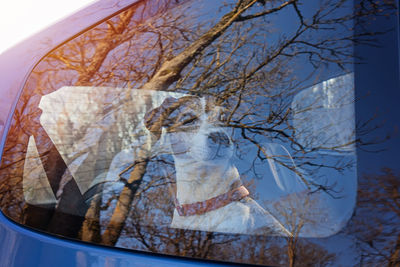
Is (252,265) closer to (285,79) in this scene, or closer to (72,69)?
(285,79)

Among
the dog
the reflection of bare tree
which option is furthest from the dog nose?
the reflection of bare tree

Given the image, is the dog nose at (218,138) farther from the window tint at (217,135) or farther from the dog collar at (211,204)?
the dog collar at (211,204)

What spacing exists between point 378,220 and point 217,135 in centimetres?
49

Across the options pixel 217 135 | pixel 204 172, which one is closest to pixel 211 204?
pixel 204 172

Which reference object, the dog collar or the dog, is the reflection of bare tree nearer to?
the dog

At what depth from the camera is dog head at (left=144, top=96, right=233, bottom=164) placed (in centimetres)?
115

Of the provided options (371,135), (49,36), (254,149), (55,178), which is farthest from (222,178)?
(49,36)

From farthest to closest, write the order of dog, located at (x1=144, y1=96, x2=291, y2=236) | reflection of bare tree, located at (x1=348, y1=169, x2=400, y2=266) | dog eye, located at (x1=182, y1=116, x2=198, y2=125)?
dog eye, located at (x1=182, y1=116, x2=198, y2=125), dog, located at (x1=144, y1=96, x2=291, y2=236), reflection of bare tree, located at (x1=348, y1=169, x2=400, y2=266)

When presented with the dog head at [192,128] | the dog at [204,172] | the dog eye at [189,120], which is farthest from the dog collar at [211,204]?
the dog eye at [189,120]

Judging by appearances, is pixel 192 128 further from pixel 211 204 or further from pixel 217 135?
pixel 211 204

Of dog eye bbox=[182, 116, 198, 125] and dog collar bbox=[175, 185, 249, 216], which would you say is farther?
dog eye bbox=[182, 116, 198, 125]

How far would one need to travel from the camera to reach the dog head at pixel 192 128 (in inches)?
45.4

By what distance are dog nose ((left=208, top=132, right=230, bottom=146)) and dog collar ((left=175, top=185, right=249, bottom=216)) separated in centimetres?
14

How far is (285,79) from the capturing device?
44.1 inches
